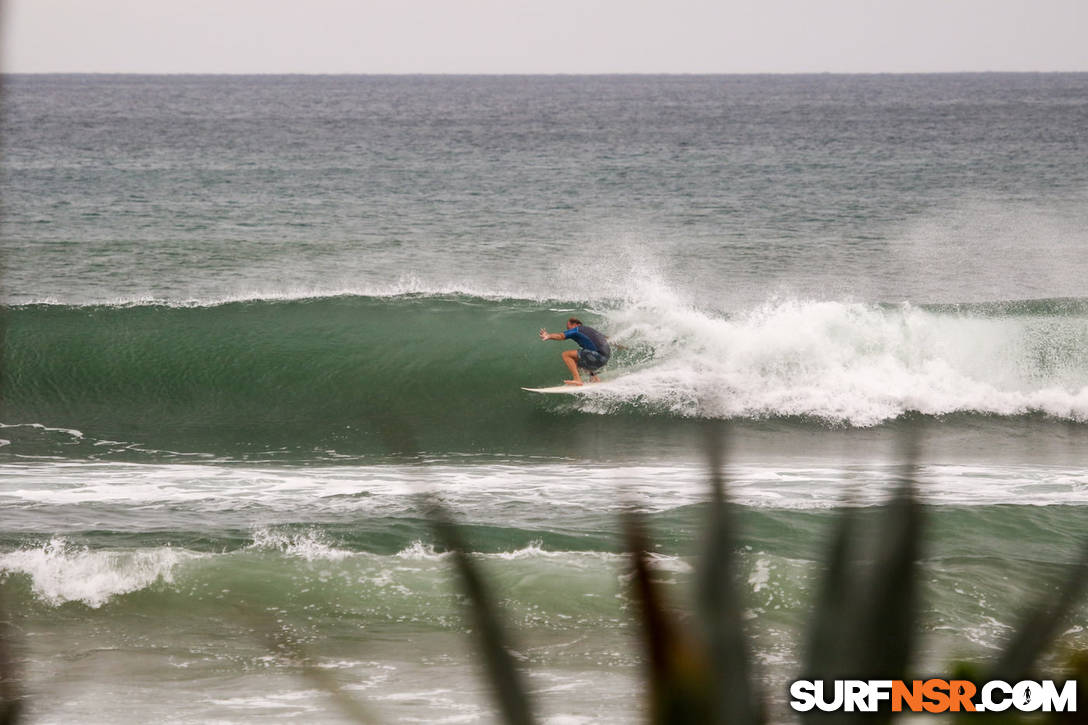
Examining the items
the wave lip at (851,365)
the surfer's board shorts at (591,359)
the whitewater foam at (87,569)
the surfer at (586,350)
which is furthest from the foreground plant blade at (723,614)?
the surfer's board shorts at (591,359)

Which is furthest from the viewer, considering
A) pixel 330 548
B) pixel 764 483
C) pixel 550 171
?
pixel 550 171

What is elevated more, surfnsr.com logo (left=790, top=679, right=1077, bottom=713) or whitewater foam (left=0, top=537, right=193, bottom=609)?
whitewater foam (left=0, top=537, right=193, bottom=609)

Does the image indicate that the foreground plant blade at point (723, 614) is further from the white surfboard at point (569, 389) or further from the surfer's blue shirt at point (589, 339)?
the white surfboard at point (569, 389)

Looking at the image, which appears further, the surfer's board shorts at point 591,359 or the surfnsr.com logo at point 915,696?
the surfer's board shorts at point 591,359

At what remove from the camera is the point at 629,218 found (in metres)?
35.1

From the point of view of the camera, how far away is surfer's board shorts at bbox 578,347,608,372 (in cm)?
1407

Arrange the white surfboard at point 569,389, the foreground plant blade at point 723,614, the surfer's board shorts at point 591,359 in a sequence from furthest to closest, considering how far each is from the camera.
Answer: the white surfboard at point 569,389 < the surfer's board shorts at point 591,359 < the foreground plant blade at point 723,614

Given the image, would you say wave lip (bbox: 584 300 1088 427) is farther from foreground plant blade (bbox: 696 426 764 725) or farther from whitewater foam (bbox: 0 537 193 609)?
foreground plant blade (bbox: 696 426 764 725)

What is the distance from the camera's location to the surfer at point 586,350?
529 inches

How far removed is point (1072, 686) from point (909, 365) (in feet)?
53.9

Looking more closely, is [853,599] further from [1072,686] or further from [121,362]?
[121,362]

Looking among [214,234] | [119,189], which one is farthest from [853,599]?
[119,189]

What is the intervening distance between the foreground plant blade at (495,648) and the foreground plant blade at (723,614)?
104 millimetres

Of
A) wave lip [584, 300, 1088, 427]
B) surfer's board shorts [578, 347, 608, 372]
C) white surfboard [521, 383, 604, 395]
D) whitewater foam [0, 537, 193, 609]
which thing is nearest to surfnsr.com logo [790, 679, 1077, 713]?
whitewater foam [0, 537, 193, 609]
